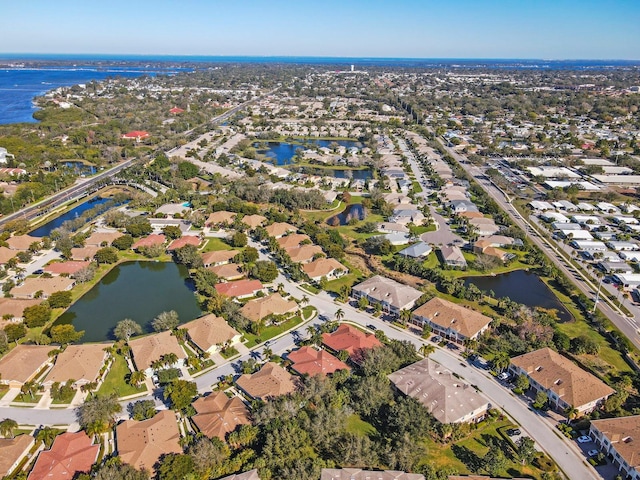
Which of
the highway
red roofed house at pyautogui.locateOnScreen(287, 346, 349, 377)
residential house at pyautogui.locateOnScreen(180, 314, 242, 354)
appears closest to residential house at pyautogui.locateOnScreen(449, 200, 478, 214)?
the highway

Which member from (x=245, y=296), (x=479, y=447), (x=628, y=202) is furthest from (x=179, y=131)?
(x=479, y=447)

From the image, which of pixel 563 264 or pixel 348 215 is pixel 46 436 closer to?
pixel 348 215

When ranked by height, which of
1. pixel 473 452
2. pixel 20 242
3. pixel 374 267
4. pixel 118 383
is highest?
pixel 20 242

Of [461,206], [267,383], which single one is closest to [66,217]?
[267,383]

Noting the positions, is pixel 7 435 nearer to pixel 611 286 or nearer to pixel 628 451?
pixel 628 451

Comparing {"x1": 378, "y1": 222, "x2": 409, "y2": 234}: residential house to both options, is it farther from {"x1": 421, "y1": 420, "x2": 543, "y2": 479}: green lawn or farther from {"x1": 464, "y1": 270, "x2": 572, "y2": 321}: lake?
{"x1": 421, "y1": 420, "x2": 543, "y2": 479}: green lawn
